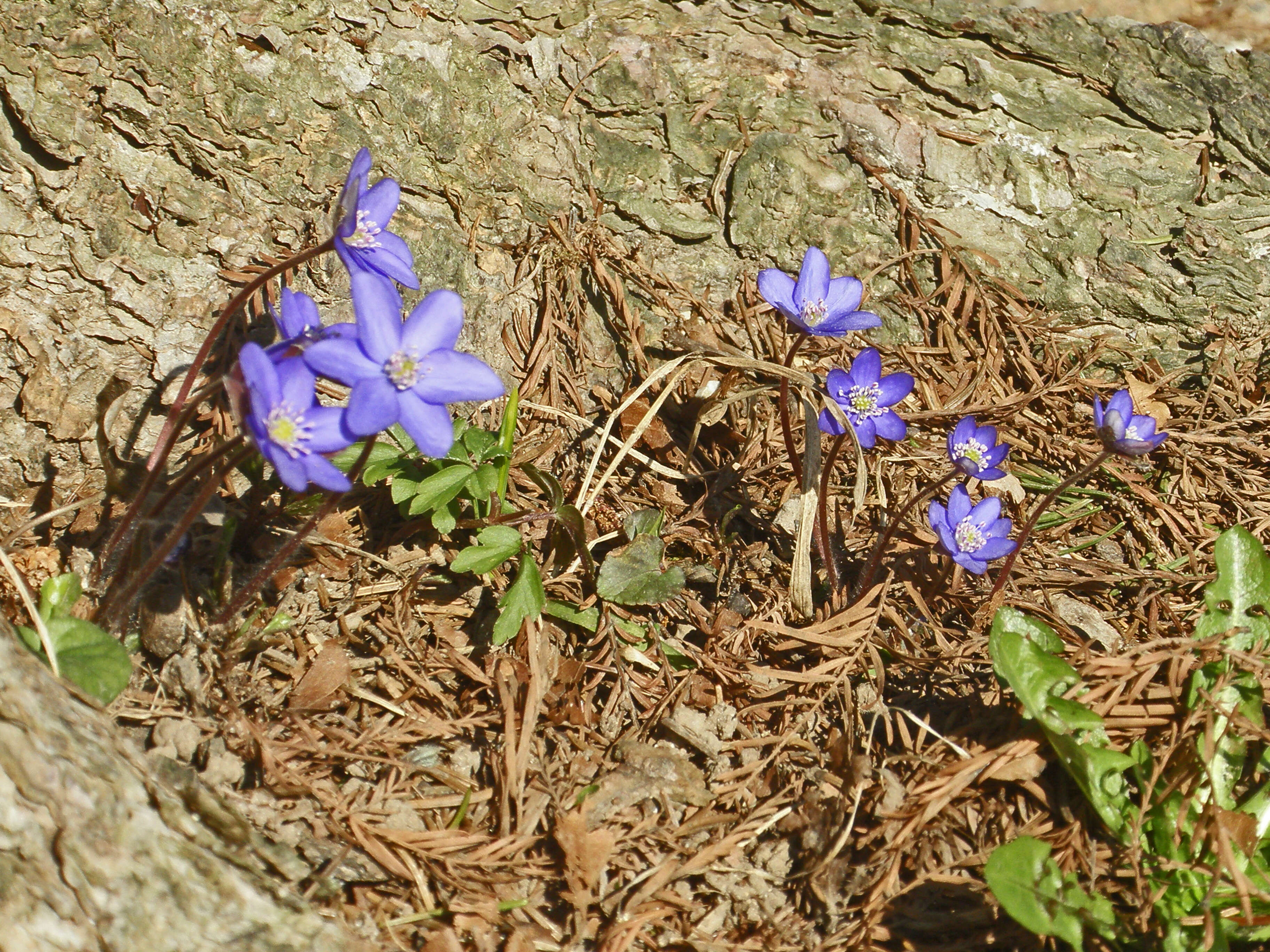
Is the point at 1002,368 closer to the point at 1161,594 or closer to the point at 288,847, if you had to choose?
the point at 1161,594

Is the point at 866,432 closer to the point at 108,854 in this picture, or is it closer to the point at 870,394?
the point at 870,394

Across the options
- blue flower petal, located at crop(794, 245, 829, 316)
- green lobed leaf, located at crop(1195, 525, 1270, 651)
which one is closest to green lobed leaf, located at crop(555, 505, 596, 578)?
blue flower petal, located at crop(794, 245, 829, 316)

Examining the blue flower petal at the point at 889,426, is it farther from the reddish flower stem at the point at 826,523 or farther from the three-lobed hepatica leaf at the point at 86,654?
the three-lobed hepatica leaf at the point at 86,654

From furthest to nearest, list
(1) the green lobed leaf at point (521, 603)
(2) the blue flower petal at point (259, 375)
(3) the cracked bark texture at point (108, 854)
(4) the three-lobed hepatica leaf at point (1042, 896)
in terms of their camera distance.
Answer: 1. (1) the green lobed leaf at point (521, 603)
2. (4) the three-lobed hepatica leaf at point (1042, 896)
3. (2) the blue flower petal at point (259, 375)
4. (3) the cracked bark texture at point (108, 854)

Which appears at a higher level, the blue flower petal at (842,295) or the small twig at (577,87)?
the small twig at (577,87)

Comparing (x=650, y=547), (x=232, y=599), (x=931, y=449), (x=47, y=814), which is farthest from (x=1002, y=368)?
(x=47, y=814)

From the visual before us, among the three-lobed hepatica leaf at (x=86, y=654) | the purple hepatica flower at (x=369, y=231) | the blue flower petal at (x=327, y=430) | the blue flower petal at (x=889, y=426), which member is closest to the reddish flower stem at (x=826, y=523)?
the blue flower petal at (x=889, y=426)
